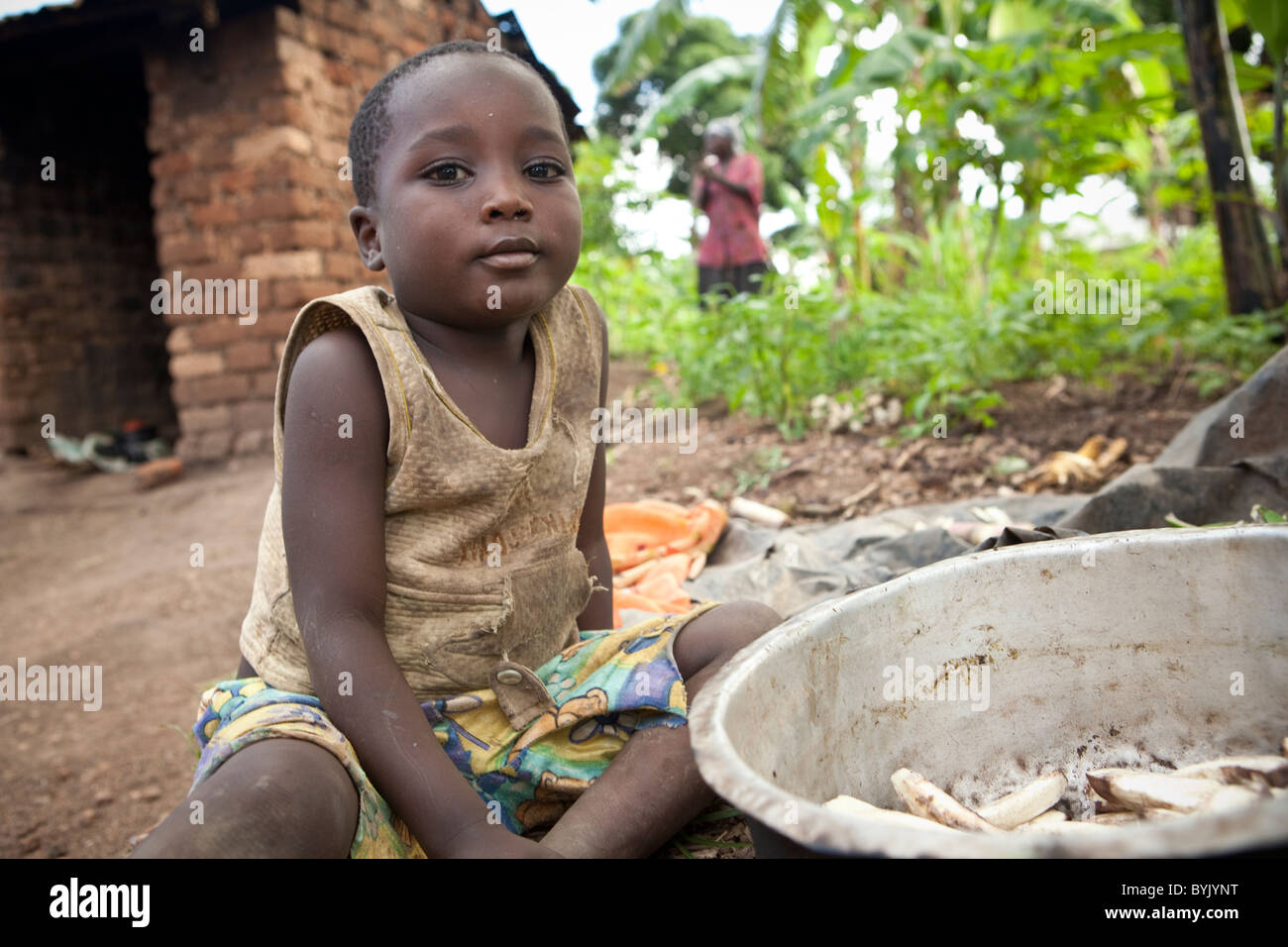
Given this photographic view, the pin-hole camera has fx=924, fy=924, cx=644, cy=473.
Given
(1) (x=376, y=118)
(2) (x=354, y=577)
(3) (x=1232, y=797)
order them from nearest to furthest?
(3) (x=1232, y=797) → (2) (x=354, y=577) → (1) (x=376, y=118)

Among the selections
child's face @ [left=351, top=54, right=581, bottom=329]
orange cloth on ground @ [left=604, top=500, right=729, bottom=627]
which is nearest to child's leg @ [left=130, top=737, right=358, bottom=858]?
child's face @ [left=351, top=54, right=581, bottom=329]

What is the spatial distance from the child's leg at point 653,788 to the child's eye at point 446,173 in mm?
705

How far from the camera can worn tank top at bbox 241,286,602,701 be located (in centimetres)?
122

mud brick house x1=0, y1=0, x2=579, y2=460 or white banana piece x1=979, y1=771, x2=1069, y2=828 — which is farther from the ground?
mud brick house x1=0, y1=0, x2=579, y2=460

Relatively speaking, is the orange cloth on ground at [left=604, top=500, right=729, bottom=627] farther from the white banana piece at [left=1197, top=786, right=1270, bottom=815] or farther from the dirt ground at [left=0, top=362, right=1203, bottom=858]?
the white banana piece at [left=1197, top=786, right=1270, bottom=815]

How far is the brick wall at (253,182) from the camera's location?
4.59 meters

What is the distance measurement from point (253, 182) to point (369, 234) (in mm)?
3865

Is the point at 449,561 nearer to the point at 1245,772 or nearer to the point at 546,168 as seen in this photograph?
the point at 546,168

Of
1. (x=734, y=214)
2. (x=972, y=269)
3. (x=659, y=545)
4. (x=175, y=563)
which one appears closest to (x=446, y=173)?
(x=659, y=545)

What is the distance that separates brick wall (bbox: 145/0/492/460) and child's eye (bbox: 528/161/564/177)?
3702mm

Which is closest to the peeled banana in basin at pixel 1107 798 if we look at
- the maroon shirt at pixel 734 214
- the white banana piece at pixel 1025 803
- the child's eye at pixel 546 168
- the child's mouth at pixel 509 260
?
the white banana piece at pixel 1025 803

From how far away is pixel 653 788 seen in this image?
1.20m
